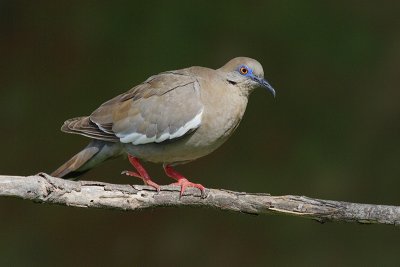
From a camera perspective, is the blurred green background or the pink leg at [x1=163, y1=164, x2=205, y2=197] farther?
the blurred green background

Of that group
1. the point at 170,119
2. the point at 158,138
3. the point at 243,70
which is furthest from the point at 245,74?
the point at 158,138

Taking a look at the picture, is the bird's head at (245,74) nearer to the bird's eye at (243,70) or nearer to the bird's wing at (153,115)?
the bird's eye at (243,70)

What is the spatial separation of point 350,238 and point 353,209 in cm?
222

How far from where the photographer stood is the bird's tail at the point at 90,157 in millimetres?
4641

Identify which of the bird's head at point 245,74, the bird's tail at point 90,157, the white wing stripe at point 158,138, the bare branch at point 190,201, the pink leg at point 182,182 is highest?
the bird's head at point 245,74

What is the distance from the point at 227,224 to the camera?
20.4 feet

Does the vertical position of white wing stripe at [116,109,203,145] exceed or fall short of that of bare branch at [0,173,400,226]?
it exceeds it

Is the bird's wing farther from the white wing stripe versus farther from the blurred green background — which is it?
the blurred green background

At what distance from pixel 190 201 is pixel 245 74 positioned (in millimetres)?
835

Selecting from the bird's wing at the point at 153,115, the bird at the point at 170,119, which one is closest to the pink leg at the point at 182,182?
the bird at the point at 170,119

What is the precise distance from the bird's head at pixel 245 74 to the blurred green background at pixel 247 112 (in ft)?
4.59

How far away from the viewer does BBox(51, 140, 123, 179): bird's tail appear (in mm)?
4641

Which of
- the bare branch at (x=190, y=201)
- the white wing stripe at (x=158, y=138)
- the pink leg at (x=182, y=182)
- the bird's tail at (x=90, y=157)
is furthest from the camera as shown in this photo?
the bird's tail at (x=90, y=157)

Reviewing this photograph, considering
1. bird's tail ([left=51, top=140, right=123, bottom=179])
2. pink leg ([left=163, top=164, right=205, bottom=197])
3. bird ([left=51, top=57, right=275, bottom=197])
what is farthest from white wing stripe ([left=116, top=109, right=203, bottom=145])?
pink leg ([left=163, top=164, right=205, bottom=197])
